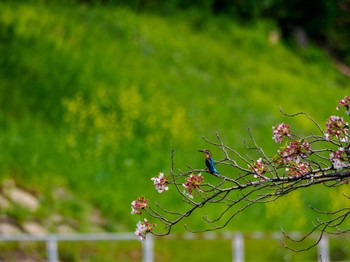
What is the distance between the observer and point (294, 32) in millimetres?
40344

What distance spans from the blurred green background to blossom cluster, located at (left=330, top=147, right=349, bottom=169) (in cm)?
1366

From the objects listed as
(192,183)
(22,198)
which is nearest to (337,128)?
(192,183)

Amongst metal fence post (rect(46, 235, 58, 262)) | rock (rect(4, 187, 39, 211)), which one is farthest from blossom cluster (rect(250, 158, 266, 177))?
rock (rect(4, 187, 39, 211))

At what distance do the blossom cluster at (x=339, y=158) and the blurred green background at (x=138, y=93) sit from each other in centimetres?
1366

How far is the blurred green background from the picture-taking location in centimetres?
2327

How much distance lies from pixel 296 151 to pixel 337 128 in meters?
0.36

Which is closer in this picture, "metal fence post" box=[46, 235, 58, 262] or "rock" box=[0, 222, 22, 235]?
"metal fence post" box=[46, 235, 58, 262]

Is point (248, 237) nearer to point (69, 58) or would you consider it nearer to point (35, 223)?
point (35, 223)

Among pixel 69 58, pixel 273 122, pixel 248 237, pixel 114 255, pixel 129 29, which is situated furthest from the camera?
pixel 129 29

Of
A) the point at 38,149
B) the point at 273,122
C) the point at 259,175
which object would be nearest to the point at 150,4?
the point at 273,122

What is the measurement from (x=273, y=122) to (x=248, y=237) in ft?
34.8

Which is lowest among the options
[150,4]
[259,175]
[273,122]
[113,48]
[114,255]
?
[259,175]

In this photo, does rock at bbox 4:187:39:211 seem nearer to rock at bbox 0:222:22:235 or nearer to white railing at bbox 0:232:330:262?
rock at bbox 0:222:22:235

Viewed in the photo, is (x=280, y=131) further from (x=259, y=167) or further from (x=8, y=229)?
(x=8, y=229)
